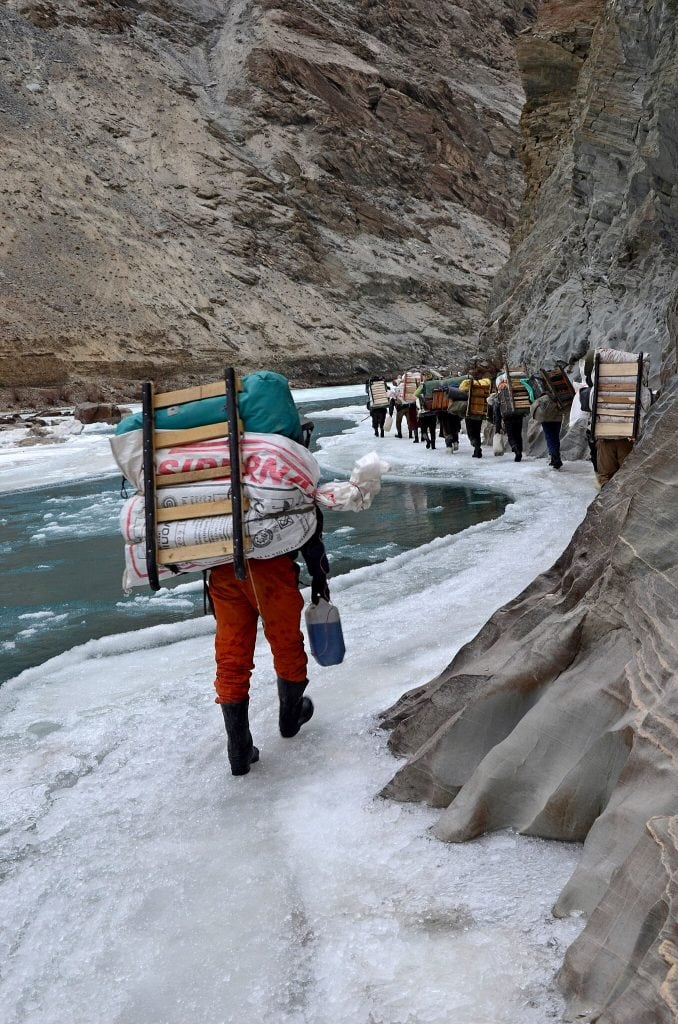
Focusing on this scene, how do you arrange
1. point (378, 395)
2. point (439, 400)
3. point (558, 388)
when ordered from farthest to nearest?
point (378, 395) < point (439, 400) < point (558, 388)

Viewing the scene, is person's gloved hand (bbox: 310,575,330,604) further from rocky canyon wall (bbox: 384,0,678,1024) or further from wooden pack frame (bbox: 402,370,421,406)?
wooden pack frame (bbox: 402,370,421,406)

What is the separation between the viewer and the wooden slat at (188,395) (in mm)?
3475

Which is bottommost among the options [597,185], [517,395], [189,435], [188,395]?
[517,395]

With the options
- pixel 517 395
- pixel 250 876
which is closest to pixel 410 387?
pixel 517 395

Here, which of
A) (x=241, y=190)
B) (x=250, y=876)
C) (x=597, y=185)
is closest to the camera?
(x=250, y=876)

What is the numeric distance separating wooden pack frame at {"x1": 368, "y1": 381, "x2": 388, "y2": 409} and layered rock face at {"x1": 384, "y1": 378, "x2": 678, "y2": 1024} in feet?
56.3

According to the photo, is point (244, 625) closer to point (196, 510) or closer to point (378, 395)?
point (196, 510)

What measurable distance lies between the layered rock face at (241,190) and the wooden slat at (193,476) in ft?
144

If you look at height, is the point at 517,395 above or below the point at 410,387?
above

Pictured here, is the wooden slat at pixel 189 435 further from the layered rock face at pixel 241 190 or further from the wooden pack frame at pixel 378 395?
the layered rock face at pixel 241 190

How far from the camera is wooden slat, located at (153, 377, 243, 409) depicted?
3.47 meters

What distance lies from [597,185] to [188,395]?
20.5m

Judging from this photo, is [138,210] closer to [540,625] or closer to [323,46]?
[323,46]

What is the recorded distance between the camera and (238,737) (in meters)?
3.58
